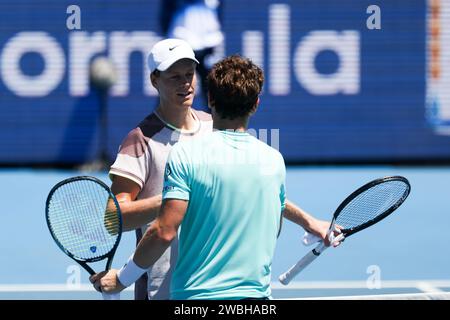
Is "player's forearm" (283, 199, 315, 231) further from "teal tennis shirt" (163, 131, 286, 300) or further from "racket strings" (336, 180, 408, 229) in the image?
"teal tennis shirt" (163, 131, 286, 300)

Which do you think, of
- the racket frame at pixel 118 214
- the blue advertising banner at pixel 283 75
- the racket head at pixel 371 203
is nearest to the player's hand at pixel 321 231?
the racket head at pixel 371 203

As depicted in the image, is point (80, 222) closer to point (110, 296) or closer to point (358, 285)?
point (110, 296)

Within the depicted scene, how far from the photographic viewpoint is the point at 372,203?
454 centimetres

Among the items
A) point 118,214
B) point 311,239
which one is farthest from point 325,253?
point 118,214

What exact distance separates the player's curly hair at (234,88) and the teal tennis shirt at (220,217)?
99mm

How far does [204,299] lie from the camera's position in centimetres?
361

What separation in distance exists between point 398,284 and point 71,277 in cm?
250

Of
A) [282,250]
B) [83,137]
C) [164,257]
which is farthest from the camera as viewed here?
[83,137]

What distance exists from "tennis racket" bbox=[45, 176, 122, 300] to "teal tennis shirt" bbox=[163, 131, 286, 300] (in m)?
0.55

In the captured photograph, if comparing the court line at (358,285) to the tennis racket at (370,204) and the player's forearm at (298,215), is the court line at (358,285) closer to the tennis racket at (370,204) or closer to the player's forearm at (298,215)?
the tennis racket at (370,204)

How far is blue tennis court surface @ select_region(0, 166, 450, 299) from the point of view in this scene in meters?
7.83

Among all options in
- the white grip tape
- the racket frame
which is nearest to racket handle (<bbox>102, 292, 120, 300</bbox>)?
the racket frame
